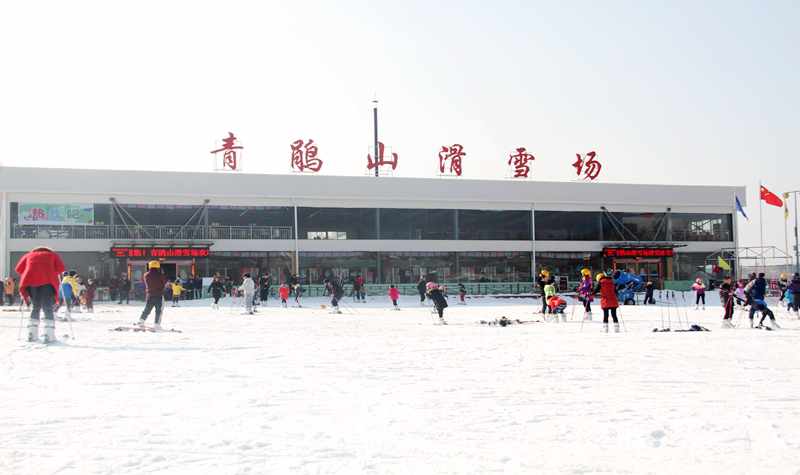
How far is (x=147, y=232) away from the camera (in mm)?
40375

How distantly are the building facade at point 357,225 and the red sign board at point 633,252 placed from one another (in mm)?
64

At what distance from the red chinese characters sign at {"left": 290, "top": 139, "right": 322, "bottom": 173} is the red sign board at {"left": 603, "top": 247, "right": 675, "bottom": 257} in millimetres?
19092

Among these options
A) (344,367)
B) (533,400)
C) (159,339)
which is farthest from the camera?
(159,339)

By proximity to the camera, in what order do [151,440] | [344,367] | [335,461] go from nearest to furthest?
[335,461] < [151,440] < [344,367]

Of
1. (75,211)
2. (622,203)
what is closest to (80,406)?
(75,211)

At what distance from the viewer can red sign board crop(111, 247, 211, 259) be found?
1534 inches

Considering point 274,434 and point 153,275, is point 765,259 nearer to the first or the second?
point 153,275

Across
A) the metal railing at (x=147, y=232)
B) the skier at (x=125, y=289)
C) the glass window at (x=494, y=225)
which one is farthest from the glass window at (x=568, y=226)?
the skier at (x=125, y=289)

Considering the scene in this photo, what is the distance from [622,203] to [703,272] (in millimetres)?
7511

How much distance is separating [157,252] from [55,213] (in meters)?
5.71

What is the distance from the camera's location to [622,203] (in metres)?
48.3

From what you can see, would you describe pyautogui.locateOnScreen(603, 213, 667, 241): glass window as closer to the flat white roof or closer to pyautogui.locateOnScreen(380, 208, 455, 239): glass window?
the flat white roof

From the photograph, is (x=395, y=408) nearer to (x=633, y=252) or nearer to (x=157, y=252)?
(x=157, y=252)

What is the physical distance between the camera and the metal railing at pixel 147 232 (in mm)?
39062
